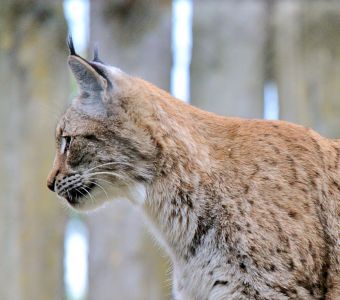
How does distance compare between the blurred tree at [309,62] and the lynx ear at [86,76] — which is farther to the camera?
the blurred tree at [309,62]

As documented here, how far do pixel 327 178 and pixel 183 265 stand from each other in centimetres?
75

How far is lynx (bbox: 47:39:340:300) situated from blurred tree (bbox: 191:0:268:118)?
294 centimetres

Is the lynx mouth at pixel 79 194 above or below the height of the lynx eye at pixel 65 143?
below

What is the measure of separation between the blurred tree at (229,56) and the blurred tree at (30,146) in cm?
102

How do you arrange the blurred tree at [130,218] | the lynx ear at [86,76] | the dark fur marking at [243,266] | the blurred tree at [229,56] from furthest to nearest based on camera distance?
the blurred tree at [229,56] < the blurred tree at [130,218] < the lynx ear at [86,76] < the dark fur marking at [243,266]

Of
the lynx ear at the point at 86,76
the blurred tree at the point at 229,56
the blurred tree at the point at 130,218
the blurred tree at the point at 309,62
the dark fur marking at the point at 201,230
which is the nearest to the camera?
the dark fur marking at the point at 201,230

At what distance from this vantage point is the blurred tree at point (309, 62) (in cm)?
782

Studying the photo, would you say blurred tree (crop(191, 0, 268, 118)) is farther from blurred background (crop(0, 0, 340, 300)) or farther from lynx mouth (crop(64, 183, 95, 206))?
lynx mouth (crop(64, 183, 95, 206))

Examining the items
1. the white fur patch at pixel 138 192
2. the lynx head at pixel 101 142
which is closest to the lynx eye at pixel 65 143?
the lynx head at pixel 101 142

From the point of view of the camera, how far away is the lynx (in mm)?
4688

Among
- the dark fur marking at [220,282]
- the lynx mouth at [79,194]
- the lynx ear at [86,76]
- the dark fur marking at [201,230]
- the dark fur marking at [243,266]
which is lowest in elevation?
the dark fur marking at [220,282]

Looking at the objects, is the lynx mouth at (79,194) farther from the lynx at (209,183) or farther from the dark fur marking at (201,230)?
the dark fur marking at (201,230)

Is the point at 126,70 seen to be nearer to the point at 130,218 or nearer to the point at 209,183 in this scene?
the point at 130,218

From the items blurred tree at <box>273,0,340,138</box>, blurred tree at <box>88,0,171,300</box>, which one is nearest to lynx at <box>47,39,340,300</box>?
blurred tree at <box>273,0,340,138</box>
